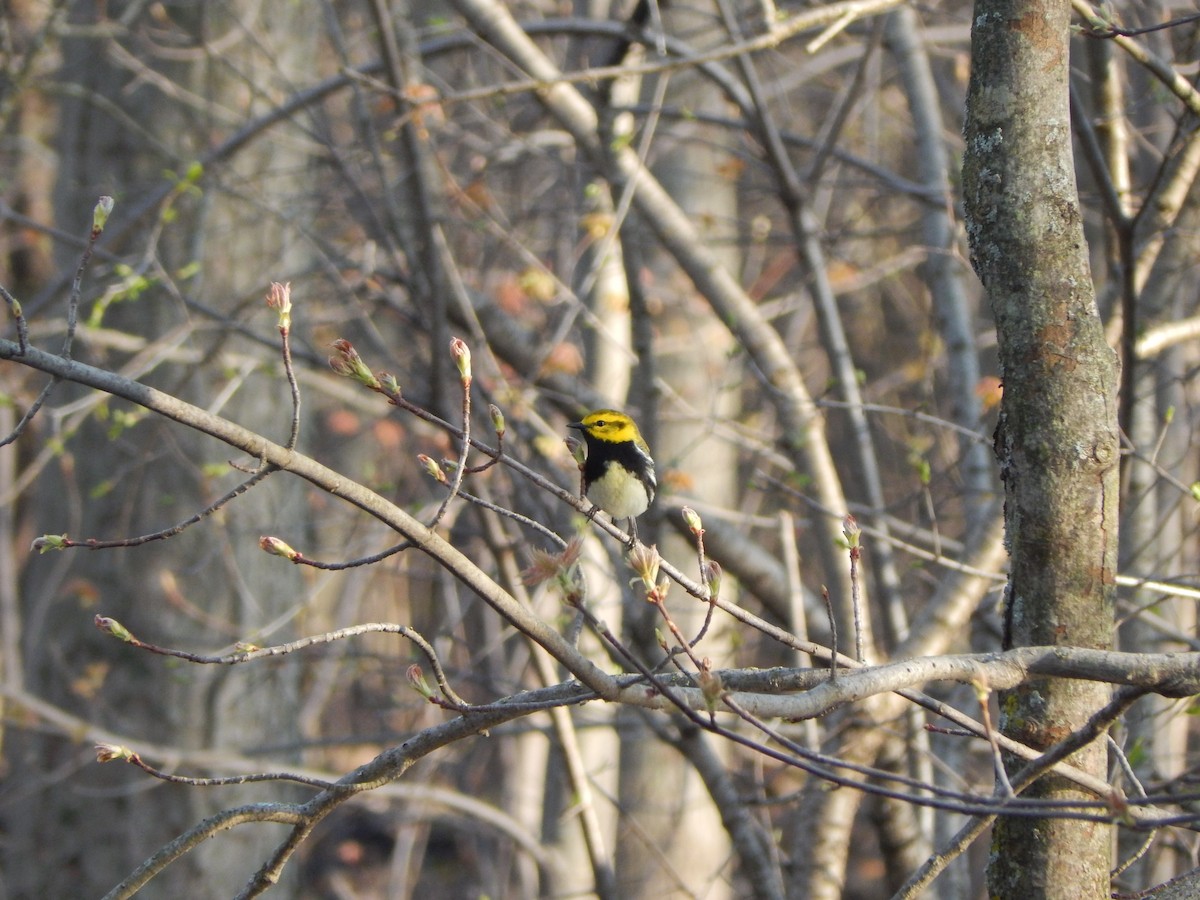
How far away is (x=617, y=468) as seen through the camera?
3826 mm

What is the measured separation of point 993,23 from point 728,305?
2.69 meters

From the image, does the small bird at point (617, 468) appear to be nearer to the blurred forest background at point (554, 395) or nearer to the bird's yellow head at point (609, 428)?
the bird's yellow head at point (609, 428)

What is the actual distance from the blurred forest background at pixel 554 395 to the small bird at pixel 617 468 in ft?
0.90

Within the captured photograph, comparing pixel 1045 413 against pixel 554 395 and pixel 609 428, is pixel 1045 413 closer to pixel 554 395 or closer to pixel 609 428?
pixel 609 428

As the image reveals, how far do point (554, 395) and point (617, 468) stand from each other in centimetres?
→ 187

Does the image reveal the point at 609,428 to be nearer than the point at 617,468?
No

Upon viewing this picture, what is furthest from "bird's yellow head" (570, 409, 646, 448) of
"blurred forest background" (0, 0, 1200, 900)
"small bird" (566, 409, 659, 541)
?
"blurred forest background" (0, 0, 1200, 900)

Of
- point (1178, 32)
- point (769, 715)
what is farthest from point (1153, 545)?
point (769, 715)

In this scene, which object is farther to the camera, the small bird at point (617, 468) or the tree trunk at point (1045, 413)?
the small bird at point (617, 468)

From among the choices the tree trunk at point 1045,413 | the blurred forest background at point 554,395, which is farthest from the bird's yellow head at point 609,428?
the tree trunk at point 1045,413

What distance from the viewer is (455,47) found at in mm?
5957

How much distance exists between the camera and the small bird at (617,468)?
3801 mm

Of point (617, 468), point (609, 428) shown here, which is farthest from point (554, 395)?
point (617, 468)

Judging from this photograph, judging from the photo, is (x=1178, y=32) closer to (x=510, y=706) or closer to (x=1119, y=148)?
(x=1119, y=148)
